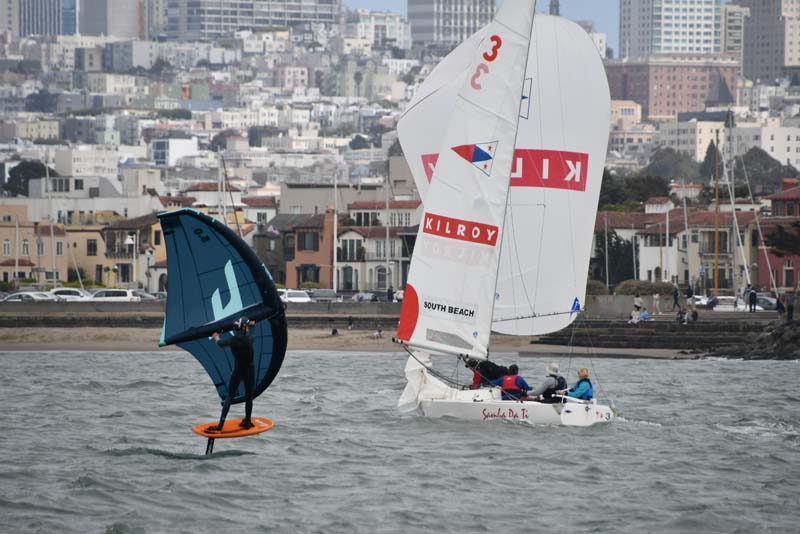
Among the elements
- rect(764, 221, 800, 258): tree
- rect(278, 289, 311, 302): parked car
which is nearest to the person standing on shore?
rect(764, 221, 800, 258): tree

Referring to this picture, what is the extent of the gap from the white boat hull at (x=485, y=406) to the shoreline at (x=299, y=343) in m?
16.4

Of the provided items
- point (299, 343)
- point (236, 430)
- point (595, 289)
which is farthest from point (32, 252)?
point (236, 430)

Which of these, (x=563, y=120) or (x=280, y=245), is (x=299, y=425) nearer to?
(x=563, y=120)

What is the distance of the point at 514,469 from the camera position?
2591cm

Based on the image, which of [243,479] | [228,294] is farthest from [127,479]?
[228,294]

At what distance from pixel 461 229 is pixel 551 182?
3.88 m

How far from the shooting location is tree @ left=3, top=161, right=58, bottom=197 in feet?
504

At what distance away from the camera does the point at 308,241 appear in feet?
284

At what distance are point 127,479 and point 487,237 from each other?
673 cm

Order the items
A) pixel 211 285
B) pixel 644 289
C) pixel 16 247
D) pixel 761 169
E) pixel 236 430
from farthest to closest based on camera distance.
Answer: pixel 761 169 < pixel 16 247 < pixel 644 289 < pixel 236 430 < pixel 211 285

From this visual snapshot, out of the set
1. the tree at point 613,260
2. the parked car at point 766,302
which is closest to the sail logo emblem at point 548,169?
the parked car at point 766,302

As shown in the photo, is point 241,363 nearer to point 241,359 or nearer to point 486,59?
point 241,359

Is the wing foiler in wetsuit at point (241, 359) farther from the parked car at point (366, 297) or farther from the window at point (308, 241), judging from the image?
the window at point (308, 241)

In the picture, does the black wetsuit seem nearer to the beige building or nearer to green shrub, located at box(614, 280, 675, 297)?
green shrub, located at box(614, 280, 675, 297)
